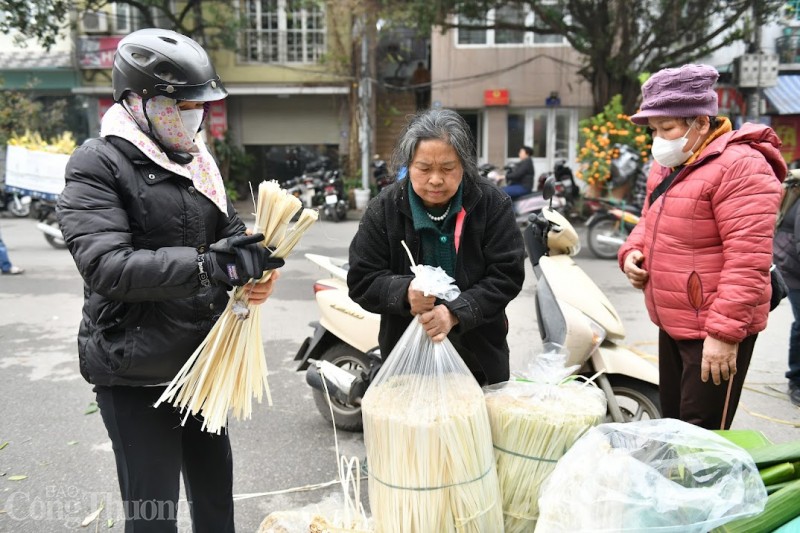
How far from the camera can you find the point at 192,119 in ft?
6.04

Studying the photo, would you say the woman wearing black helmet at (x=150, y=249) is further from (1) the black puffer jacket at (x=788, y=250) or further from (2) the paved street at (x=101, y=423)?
(1) the black puffer jacket at (x=788, y=250)

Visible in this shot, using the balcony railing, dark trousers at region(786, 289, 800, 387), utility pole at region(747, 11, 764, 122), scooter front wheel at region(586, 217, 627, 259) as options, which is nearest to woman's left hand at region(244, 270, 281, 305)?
dark trousers at region(786, 289, 800, 387)

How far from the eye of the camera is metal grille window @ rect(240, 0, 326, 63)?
1658cm

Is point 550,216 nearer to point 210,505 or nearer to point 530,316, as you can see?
point 210,505

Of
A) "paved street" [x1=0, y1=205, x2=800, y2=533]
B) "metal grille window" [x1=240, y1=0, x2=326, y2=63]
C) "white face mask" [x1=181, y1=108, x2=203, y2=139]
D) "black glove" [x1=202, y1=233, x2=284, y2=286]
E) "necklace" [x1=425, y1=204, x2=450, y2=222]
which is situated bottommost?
"paved street" [x1=0, y1=205, x2=800, y2=533]

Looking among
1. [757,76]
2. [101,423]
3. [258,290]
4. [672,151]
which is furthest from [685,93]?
[757,76]

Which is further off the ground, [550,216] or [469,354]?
[550,216]

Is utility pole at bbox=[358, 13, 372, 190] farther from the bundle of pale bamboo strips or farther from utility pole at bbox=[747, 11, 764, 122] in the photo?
the bundle of pale bamboo strips

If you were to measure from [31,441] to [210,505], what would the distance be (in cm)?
187

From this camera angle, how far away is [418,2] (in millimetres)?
10961

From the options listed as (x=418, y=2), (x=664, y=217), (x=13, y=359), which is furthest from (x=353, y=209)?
(x=664, y=217)

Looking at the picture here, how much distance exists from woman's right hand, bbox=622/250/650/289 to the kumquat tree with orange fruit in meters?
7.82

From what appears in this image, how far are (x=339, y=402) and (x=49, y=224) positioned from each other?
8569 mm

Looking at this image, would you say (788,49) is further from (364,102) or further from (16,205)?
(16,205)
